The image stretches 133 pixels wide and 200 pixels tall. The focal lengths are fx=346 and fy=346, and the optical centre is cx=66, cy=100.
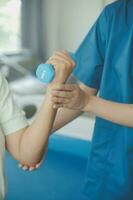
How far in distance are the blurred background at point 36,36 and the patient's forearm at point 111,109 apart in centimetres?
91

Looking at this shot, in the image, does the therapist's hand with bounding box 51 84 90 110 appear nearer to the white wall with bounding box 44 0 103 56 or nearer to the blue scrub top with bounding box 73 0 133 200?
the blue scrub top with bounding box 73 0 133 200

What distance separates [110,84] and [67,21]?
0.96m

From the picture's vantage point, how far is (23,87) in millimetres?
1970

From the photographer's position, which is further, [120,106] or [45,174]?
[45,174]


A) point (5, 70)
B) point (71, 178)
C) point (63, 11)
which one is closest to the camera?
point (71, 178)

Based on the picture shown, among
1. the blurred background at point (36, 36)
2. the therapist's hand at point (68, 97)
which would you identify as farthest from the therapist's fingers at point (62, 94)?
the blurred background at point (36, 36)

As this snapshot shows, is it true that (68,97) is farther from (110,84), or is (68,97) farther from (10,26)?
(10,26)

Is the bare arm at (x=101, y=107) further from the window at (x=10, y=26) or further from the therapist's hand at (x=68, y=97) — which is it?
the window at (x=10, y=26)

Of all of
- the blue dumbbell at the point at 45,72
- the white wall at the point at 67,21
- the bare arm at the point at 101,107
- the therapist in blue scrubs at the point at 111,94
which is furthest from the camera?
the white wall at the point at 67,21

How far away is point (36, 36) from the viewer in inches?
75.5

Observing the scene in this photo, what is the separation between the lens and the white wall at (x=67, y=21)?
1752 millimetres

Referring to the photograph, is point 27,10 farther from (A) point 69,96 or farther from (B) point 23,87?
(A) point 69,96

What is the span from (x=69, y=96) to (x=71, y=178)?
3.00 ft

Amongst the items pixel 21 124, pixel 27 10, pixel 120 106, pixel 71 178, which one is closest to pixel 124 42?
pixel 120 106
